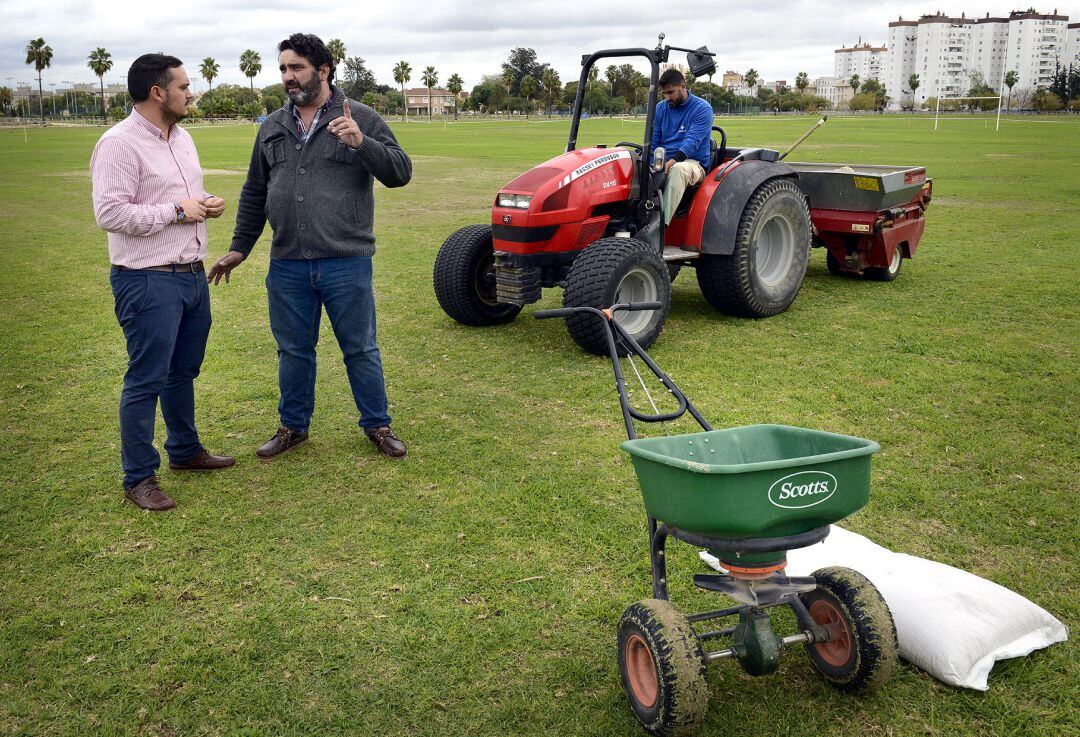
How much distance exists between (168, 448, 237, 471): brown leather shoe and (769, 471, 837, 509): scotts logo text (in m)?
3.34

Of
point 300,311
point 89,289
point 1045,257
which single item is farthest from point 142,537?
point 1045,257

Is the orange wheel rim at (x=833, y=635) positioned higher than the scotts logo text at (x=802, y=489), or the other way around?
the scotts logo text at (x=802, y=489)

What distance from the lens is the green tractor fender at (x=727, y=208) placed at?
736cm

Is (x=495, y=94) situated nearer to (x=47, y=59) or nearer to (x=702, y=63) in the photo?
(x=47, y=59)

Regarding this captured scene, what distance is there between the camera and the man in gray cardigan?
457 cm

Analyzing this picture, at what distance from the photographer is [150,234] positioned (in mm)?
4223

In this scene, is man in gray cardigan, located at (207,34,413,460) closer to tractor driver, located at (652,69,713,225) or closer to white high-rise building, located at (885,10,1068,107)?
tractor driver, located at (652,69,713,225)

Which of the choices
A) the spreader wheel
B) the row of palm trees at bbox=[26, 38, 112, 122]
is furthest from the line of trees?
the spreader wheel

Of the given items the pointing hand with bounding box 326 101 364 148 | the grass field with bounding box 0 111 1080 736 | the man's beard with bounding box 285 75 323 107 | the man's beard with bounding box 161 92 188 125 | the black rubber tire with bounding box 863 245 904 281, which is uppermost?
the man's beard with bounding box 285 75 323 107

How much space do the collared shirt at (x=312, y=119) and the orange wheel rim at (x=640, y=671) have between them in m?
3.06

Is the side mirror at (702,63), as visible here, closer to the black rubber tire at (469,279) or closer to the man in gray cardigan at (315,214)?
the black rubber tire at (469,279)

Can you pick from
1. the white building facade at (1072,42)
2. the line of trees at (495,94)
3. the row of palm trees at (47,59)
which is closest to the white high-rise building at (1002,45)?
the white building facade at (1072,42)

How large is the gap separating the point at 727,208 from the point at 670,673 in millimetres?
5352

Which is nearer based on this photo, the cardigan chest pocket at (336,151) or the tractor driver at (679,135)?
the cardigan chest pocket at (336,151)
